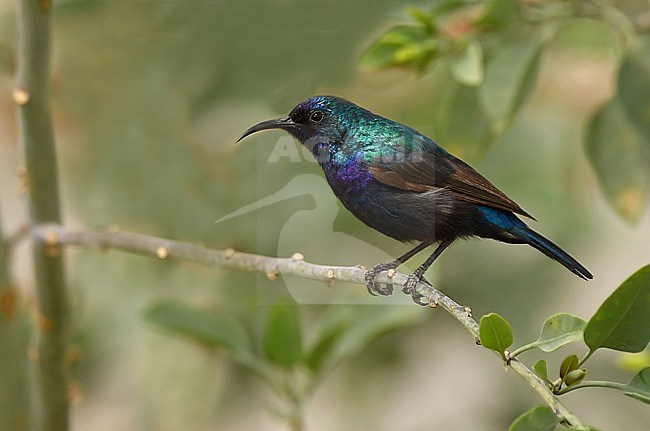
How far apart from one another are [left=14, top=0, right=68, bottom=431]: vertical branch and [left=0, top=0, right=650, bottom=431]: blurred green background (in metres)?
0.40

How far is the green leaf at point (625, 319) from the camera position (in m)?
0.47

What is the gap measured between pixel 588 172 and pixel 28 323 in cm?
94

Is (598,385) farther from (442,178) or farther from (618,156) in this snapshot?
(618,156)

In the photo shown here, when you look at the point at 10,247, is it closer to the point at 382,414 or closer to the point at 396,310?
the point at 396,310

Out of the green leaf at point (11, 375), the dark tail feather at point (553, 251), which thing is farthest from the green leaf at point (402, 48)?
the green leaf at point (11, 375)

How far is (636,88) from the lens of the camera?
94 centimetres

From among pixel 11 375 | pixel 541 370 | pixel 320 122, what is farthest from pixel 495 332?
pixel 11 375

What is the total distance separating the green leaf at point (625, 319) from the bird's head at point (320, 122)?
0.18 m

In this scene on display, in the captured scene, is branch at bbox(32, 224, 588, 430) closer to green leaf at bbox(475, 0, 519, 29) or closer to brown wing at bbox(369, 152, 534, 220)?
brown wing at bbox(369, 152, 534, 220)

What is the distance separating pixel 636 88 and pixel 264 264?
51 centimetres

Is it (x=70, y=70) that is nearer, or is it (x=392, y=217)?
(x=392, y=217)

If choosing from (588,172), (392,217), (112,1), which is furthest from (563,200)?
(392,217)

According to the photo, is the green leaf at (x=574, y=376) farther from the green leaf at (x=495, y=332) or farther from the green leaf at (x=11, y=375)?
the green leaf at (x=11, y=375)

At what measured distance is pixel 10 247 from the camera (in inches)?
39.3
